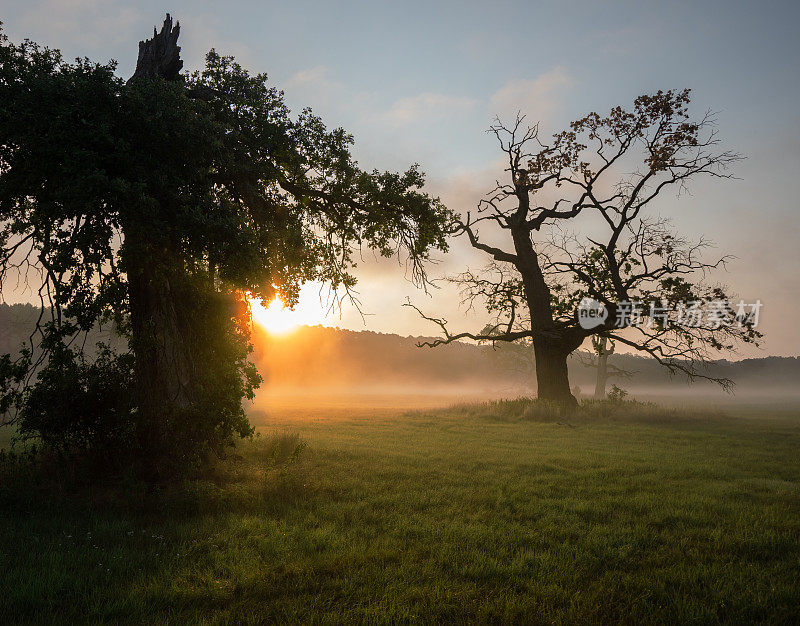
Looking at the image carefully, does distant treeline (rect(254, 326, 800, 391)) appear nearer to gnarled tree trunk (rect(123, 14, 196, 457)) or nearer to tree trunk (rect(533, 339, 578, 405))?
tree trunk (rect(533, 339, 578, 405))

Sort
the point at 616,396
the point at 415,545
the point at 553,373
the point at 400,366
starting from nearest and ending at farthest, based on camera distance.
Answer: the point at 415,545 < the point at 553,373 < the point at 616,396 < the point at 400,366

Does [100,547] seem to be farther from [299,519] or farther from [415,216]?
[415,216]

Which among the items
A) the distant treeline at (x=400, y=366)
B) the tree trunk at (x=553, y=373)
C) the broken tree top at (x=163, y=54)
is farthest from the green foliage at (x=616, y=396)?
the distant treeline at (x=400, y=366)

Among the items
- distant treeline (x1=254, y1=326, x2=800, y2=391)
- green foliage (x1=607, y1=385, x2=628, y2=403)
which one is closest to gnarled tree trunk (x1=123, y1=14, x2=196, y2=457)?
green foliage (x1=607, y1=385, x2=628, y2=403)

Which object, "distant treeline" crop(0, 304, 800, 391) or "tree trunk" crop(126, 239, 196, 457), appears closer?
"tree trunk" crop(126, 239, 196, 457)

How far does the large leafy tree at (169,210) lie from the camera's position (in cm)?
861

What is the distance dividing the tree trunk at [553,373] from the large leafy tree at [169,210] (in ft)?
50.8

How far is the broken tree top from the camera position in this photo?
1208 cm

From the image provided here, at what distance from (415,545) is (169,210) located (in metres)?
7.68

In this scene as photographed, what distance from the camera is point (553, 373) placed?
85.8 feet

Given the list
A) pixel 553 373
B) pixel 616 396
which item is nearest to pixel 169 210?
pixel 553 373

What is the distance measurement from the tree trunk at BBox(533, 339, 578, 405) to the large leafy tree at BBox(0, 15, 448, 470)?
15.5m

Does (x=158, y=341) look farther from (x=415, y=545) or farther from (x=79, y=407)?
(x=415, y=545)

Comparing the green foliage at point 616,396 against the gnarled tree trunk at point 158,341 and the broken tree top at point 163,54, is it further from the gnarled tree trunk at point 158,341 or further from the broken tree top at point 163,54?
→ the broken tree top at point 163,54
